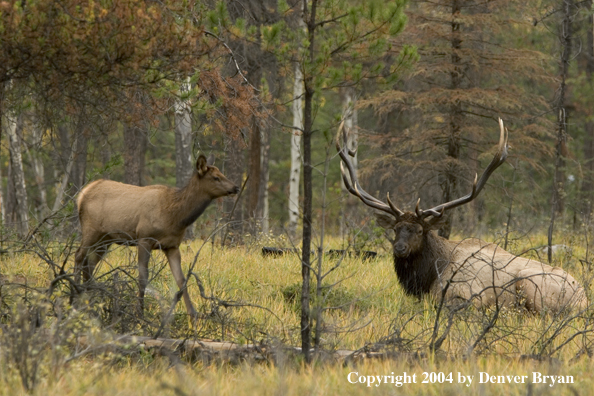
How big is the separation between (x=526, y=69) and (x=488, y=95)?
1.69 metres

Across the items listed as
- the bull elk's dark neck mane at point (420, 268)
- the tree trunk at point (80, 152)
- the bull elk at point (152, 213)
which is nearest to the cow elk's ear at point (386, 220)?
the bull elk's dark neck mane at point (420, 268)

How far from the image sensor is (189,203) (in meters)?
7.55

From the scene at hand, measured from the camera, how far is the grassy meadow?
4426 mm

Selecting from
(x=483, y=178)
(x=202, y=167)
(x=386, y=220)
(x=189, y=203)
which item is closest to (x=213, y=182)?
(x=202, y=167)

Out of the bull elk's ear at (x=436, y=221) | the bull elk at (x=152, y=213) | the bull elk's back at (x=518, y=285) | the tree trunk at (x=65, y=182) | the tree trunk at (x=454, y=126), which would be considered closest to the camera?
the bull elk at (x=152, y=213)

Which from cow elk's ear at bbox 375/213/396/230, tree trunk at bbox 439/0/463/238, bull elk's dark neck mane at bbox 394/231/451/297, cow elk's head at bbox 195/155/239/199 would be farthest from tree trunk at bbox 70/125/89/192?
tree trunk at bbox 439/0/463/238

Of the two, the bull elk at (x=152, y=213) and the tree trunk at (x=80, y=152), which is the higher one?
the tree trunk at (x=80, y=152)

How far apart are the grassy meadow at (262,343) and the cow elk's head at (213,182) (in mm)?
1079

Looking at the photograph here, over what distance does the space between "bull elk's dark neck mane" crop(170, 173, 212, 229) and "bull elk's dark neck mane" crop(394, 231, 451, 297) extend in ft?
8.11

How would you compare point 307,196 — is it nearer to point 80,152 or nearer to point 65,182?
point 80,152

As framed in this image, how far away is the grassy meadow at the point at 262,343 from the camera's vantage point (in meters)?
4.43

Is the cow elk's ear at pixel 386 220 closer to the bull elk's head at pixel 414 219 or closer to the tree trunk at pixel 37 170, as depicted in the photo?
the bull elk's head at pixel 414 219

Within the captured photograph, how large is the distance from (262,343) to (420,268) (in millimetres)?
3330

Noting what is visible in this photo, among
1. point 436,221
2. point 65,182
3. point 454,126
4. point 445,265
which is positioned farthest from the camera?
point 454,126
